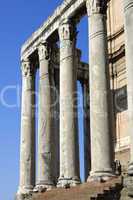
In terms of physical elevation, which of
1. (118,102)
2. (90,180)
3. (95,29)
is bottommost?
(90,180)

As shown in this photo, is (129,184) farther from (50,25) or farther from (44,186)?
(50,25)

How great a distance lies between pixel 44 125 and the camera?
3306 cm

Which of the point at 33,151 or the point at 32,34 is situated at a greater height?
the point at 32,34

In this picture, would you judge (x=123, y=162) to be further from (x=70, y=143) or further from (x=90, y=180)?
(x=90, y=180)

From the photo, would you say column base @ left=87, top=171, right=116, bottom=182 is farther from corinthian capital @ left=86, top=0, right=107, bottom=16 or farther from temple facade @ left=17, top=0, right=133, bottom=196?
corinthian capital @ left=86, top=0, right=107, bottom=16

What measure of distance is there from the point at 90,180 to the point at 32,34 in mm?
16041

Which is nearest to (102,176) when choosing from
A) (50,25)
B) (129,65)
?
(129,65)

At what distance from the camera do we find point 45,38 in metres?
34.8

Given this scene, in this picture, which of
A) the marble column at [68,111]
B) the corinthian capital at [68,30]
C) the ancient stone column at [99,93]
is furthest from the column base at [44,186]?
the corinthian capital at [68,30]

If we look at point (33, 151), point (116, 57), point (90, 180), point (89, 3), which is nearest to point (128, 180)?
point (90, 180)

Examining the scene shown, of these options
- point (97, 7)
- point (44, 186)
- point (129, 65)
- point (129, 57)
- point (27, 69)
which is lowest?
point (44, 186)

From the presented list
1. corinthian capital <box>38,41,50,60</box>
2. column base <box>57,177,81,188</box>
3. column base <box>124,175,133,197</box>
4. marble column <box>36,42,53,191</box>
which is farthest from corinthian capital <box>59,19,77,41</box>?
column base <box>124,175,133,197</box>

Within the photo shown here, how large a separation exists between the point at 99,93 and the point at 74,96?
173 inches

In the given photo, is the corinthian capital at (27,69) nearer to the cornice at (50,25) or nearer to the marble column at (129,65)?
the cornice at (50,25)
